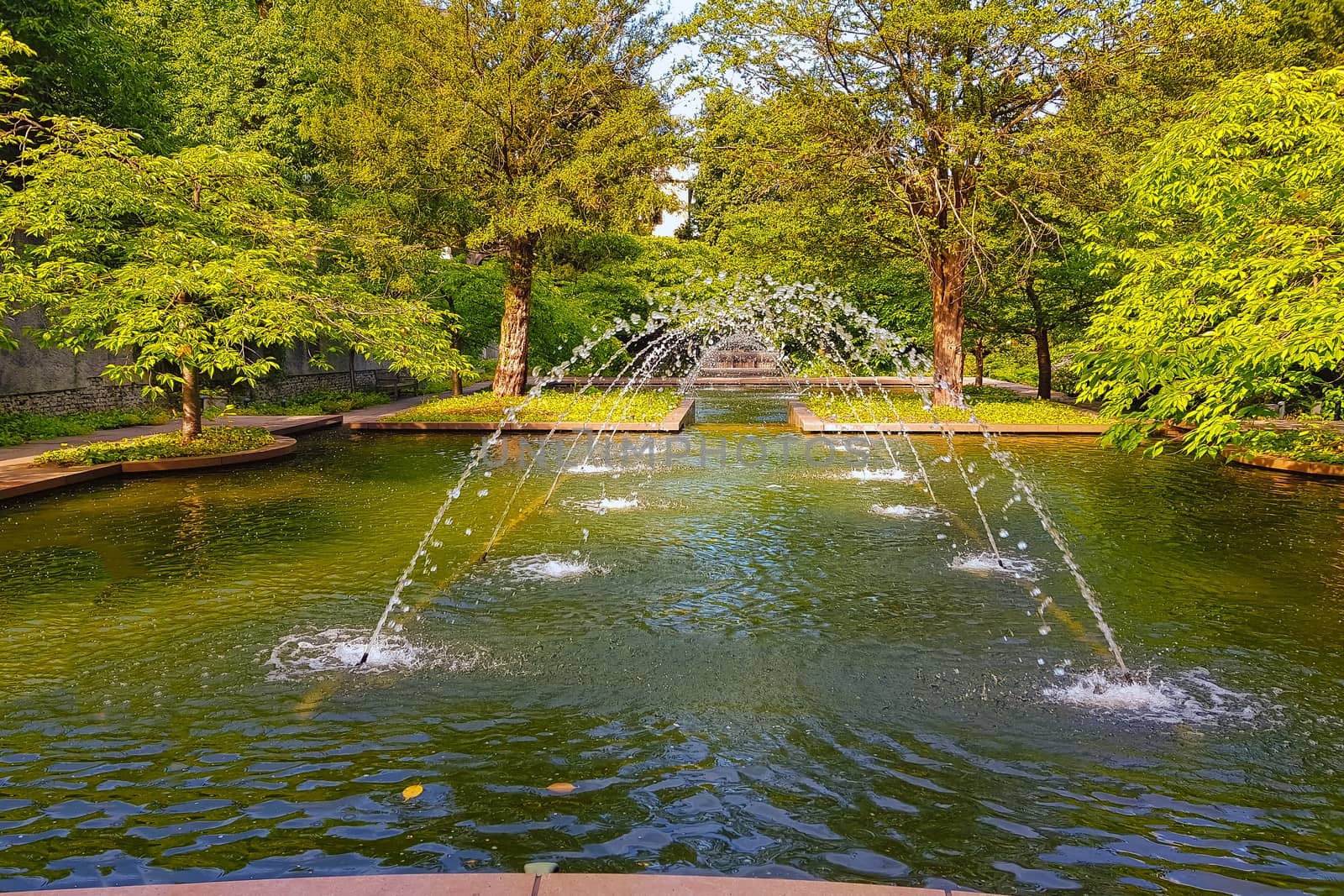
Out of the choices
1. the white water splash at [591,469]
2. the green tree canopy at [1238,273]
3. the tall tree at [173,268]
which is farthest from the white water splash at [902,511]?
the tall tree at [173,268]

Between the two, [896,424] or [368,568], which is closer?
[368,568]

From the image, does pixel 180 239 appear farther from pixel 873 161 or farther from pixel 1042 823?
pixel 873 161

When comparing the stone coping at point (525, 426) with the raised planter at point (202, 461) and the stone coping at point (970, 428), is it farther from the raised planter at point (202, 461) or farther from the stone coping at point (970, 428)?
the raised planter at point (202, 461)

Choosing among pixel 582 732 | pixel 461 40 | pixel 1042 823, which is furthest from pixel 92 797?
pixel 461 40

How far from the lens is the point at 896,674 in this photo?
6.54m

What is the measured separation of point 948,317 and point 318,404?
20.4 m

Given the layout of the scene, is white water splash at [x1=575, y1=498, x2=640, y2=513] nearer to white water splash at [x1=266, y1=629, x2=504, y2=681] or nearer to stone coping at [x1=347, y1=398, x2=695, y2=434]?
white water splash at [x1=266, y1=629, x2=504, y2=681]

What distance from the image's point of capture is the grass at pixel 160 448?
52.2 ft

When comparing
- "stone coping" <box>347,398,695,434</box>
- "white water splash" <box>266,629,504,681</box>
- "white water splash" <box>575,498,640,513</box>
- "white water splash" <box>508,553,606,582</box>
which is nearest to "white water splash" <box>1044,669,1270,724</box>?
"white water splash" <box>266,629,504,681</box>

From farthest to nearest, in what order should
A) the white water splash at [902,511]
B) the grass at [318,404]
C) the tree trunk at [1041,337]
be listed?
the tree trunk at [1041,337]
the grass at [318,404]
the white water splash at [902,511]

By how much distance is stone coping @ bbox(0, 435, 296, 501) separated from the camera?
13.9 meters

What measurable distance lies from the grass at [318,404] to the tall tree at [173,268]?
10358 mm

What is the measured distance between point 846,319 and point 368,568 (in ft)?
125

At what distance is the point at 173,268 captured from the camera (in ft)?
50.1
